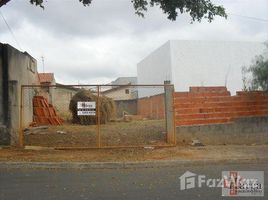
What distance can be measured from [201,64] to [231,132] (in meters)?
30.8

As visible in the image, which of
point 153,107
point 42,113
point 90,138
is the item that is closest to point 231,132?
point 90,138

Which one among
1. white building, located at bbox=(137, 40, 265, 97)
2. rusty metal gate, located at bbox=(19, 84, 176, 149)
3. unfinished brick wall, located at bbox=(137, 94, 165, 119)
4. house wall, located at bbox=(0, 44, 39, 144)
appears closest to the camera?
house wall, located at bbox=(0, 44, 39, 144)

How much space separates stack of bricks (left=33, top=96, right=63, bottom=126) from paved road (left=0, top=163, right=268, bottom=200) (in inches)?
458

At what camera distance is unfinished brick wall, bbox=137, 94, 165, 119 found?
34.0 m

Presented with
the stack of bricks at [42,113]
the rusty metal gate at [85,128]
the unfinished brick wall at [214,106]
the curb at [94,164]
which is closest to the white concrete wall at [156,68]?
the rusty metal gate at [85,128]

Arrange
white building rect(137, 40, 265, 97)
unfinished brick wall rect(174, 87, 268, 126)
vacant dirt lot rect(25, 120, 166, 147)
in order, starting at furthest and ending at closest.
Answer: white building rect(137, 40, 265, 97) < unfinished brick wall rect(174, 87, 268, 126) < vacant dirt lot rect(25, 120, 166, 147)

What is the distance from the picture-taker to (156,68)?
5288 centimetres

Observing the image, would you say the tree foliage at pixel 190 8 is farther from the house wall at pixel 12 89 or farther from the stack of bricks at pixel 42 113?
the stack of bricks at pixel 42 113

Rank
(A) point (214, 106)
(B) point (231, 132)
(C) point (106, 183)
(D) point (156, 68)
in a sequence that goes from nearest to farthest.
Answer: (C) point (106, 183) → (B) point (231, 132) → (A) point (214, 106) → (D) point (156, 68)

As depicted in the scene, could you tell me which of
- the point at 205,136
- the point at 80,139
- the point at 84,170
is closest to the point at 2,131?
the point at 80,139

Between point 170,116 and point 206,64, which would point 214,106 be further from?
point 206,64

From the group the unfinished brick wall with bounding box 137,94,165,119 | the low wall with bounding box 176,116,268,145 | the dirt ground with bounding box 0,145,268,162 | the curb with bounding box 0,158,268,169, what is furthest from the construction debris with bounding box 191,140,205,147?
the unfinished brick wall with bounding box 137,94,165,119

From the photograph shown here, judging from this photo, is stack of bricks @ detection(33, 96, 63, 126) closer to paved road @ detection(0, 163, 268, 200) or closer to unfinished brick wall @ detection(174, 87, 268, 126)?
unfinished brick wall @ detection(174, 87, 268, 126)

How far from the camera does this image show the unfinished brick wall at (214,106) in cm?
1784
